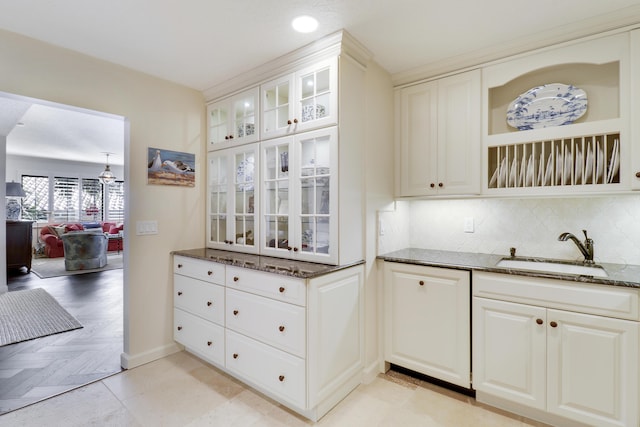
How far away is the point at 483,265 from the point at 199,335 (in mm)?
2265

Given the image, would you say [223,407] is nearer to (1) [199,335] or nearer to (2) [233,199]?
(1) [199,335]

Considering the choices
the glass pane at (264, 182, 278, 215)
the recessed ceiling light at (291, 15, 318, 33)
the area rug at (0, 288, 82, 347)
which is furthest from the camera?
the area rug at (0, 288, 82, 347)

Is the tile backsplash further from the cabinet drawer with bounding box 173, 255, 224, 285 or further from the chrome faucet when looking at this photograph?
the cabinet drawer with bounding box 173, 255, 224, 285

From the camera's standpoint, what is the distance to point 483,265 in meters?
2.05

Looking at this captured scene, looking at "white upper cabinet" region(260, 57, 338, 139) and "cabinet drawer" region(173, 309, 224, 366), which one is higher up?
"white upper cabinet" region(260, 57, 338, 139)

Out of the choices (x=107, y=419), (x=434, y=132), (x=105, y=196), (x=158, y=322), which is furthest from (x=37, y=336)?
(x=105, y=196)

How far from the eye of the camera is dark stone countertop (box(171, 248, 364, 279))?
187cm

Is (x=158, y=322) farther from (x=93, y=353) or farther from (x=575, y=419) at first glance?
(x=575, y=419)

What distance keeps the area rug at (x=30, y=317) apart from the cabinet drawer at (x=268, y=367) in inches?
93.7

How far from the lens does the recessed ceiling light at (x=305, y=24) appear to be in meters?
1.85

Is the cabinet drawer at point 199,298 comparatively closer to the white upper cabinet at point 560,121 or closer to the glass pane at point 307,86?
the glass pane at point 307,86

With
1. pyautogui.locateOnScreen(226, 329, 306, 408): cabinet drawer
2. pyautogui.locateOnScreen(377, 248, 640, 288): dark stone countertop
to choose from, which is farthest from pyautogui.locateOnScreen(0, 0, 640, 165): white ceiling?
pyautogui.locateOnScreen(226, 329, 306, 408): cabinet drawer

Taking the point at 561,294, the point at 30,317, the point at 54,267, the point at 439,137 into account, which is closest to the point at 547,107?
the point at 439,137

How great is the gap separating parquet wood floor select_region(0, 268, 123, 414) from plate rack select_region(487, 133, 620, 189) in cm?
344
